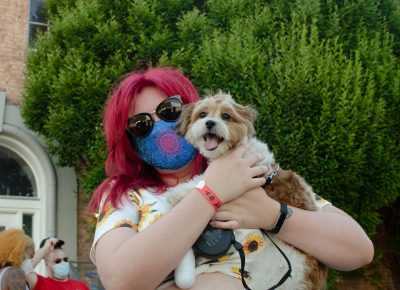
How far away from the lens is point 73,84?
8.16 m

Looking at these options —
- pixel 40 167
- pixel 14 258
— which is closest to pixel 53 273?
pixel 14 258

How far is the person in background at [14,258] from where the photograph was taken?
4.82m

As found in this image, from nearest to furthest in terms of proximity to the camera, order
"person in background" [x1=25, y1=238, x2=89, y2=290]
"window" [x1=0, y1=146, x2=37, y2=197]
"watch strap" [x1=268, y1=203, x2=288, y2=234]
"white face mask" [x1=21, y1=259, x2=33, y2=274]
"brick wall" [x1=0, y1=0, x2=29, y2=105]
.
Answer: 1. "watch strap" [x1=268, y1=203, x2=288, y2=234]
2. "white face mask" [x1=21, y1=259, x2=33, y2=274]
3. "person in background" [x1=25, y1=238, x2=89, y2=290]
4. "window" [x1=0, y1=146, x2=37, y2=197]
5. "brick wall" [x1=0, y1=0, x2=29, y2=105]

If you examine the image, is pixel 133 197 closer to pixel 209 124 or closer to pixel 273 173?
pixel 209 124

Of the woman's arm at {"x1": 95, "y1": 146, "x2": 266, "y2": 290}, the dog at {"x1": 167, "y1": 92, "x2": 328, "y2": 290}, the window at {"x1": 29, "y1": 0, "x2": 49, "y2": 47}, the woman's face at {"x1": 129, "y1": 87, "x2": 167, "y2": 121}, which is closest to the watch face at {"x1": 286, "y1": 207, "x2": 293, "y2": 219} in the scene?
the dog at {"x1": 167, "y1": 92, "x2": 328, "y2": 290}

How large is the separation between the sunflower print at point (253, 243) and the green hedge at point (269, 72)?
5034 millimetres

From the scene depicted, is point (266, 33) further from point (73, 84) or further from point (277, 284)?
point (277, 284)

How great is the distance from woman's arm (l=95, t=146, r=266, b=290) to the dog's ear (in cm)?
56

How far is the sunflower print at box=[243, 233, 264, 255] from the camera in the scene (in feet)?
6.99

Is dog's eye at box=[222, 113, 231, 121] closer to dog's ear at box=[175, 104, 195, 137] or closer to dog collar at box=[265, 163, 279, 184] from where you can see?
dog's ear at box=[175, 104, 195, 137]

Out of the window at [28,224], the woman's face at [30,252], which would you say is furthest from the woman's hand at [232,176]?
the window at [28,224]

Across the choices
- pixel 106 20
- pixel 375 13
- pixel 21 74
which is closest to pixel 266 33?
pixel 375 13

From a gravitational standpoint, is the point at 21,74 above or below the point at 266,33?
below

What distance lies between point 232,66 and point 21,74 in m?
4.96
